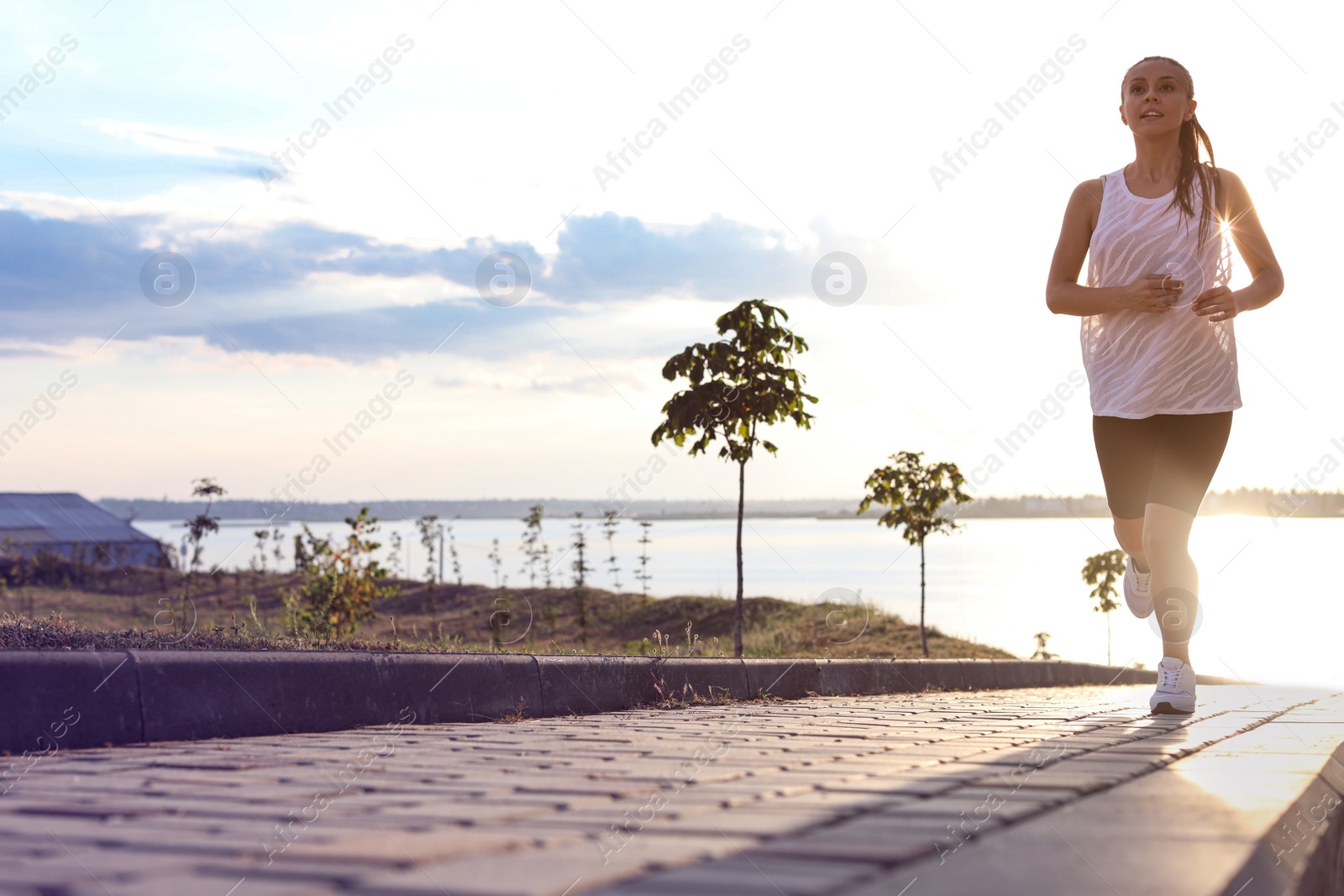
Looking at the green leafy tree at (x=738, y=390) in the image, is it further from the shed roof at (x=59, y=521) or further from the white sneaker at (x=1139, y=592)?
the shed roof at (x=59, y=521)

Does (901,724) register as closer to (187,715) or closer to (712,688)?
(712,688)

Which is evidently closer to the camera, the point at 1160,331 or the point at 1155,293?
the point at 1155,293

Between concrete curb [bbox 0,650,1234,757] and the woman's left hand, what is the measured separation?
3452mm

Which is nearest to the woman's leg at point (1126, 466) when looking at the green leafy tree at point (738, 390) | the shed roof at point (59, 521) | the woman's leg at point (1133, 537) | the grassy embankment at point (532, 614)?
the woman's leg at point (1133, 537)

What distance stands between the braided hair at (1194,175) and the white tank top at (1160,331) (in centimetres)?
4

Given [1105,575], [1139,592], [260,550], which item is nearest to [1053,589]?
[1105,575]

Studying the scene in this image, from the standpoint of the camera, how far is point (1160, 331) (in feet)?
17.3

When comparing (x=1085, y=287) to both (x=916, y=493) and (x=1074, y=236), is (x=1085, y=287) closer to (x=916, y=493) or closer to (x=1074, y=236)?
(x=1074, y=236)

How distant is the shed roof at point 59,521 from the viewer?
36.7 meters

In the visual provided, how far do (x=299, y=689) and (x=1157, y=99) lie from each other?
15.3ft

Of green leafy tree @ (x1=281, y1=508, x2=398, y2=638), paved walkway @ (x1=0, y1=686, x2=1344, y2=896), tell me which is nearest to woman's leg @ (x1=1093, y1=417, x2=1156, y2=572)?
paved walkway @ (x1=0, y1=686, x2=1344, y2=896)

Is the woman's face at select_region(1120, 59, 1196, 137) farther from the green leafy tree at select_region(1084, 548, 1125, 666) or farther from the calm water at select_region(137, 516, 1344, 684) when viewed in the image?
the green leafy tree at select_region(1084, 548, 1125, 666)

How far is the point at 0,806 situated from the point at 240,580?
108 feet

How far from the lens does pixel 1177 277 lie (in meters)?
5.20
